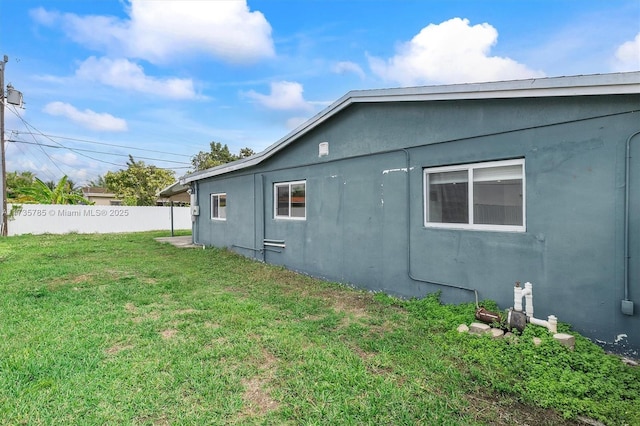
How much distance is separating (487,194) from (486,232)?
547 millimetres

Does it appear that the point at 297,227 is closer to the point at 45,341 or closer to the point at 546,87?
the point at 45,341

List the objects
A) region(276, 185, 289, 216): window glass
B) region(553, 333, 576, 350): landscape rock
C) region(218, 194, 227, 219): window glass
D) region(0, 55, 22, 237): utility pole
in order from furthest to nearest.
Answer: region(0, 55, 22, 237): utility pole, region(218, 194, 227, 219): window glass, region(276, 185, 289, 216): window glass, region(553, 333, 576, 350): landscape rock

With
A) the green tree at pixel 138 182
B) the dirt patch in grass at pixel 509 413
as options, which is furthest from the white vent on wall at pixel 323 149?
the green tree at pixel 138 182

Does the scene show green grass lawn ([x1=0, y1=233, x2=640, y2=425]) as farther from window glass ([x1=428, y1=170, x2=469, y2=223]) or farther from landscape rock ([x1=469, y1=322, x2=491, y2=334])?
window glass ([x1=428, y1=170, x2=469, y2=223])

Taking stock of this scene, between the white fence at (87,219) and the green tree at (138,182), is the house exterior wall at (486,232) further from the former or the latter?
the green tree at (138,182)

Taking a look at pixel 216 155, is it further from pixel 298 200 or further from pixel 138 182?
pixel 298 200

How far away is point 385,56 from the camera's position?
11.1 meters

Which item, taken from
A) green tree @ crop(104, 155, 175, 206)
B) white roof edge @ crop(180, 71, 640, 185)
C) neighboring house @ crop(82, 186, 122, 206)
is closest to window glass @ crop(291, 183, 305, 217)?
white roof edge @ crop(180, 71, 640, 185)

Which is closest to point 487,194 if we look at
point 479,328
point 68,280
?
point 479,328

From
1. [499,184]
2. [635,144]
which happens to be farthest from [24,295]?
[635,144]

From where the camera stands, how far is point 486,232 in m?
4.55

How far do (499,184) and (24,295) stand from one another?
320 inches

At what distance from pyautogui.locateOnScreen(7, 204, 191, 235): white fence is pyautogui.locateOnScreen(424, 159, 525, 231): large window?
21.4 m

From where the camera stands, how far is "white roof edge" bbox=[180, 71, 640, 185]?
3.33 metres
